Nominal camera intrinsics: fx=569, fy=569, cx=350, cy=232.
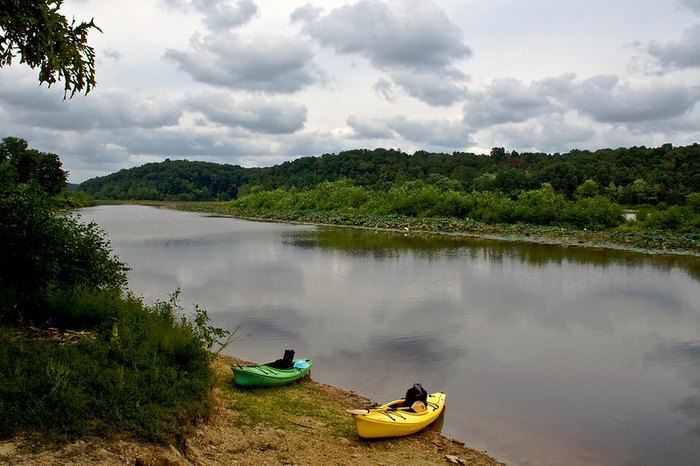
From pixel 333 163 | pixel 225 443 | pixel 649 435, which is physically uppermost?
pixel 333 163

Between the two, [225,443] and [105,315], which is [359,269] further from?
[225,443]

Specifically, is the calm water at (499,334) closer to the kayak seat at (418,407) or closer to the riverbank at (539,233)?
the kayak seat at (418,407)

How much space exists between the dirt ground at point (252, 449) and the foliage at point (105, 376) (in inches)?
10.9

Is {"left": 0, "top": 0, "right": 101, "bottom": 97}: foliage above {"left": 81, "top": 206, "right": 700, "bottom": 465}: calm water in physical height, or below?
above

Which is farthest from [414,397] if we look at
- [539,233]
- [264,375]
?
[539,233]

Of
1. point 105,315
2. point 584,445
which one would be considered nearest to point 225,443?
point 105,315

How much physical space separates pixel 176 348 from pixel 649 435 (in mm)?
8605

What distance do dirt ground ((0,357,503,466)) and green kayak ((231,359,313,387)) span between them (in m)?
0.43

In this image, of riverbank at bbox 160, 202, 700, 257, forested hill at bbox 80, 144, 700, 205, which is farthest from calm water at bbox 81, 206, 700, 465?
forested hill at bbox 80, 144, 700, 205

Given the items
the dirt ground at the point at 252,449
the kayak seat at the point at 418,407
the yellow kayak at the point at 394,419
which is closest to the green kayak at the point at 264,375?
the dirt ground at the point at 252,449

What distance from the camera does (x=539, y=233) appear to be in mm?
51062

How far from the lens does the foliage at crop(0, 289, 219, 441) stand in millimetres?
6699

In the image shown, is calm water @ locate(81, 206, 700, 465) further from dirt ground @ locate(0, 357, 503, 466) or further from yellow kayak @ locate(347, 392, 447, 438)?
dirt ground @ locate(0, 357, 503, 466)

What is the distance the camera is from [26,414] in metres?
6.52
